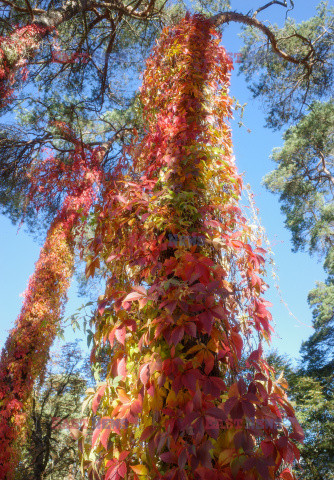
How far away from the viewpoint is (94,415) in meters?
1.31

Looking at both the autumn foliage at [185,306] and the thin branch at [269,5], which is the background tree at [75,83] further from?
the autumn foliage at [185,306]

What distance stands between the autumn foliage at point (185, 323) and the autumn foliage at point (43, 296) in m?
1.84

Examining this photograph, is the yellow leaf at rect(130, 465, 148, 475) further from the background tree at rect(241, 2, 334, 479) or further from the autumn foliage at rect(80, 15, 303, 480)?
the background tree at rect(241, 2, 334, 479)

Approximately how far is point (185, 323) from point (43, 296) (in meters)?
4.17

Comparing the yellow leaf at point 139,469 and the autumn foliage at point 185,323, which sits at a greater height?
the autumn foliage at point 185,323

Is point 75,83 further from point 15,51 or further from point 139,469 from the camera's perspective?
point 139,469

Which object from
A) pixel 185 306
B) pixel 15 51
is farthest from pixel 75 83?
pixel 185 306

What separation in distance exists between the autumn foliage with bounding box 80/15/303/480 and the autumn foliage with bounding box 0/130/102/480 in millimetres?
1837

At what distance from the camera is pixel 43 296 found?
496cm

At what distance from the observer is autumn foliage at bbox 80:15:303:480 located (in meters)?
1.05

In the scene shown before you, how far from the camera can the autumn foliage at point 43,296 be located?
166 inches

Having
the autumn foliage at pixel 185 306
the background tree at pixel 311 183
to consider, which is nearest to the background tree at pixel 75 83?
the background tree at pixel 311 183

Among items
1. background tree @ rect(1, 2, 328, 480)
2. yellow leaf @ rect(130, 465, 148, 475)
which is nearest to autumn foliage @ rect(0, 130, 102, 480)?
background tree @ rect(1, 2, 328, 480)

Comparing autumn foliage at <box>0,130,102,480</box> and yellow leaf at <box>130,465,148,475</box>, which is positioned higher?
autumn foliage at <box>0,130,102,480</box>
